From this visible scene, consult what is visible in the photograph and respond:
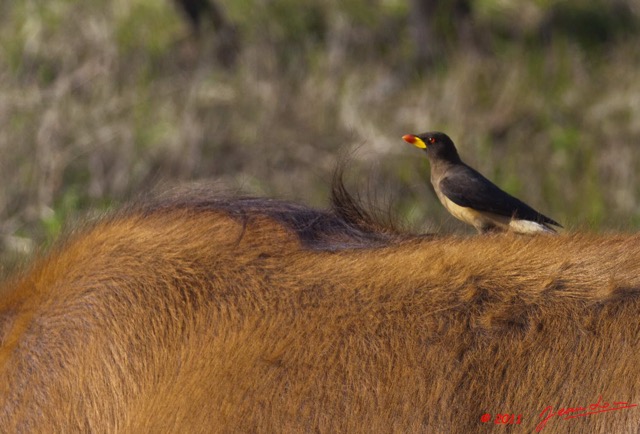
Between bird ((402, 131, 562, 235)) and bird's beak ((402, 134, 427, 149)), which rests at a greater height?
bird's beak ((402, 134, 427, 149))

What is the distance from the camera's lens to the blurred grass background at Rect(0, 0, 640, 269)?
21.7 feet

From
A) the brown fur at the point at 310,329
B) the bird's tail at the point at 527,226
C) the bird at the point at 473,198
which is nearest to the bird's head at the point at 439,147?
the bird at the point at 473,198

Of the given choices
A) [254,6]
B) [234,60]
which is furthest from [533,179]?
[254,6]

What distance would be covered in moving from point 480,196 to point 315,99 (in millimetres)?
5358

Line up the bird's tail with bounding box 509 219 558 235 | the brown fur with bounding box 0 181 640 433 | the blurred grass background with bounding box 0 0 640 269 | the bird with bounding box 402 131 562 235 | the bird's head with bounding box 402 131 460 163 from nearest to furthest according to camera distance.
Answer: the brown fur with bounding box 0 181 640 433, the bird's tail with bounding box 509 219 558 235, the bird with bounding box 402 131 562 235, the bird's head with bounding box 402 131 460 163, the blurred grass background with bounding box 0 0 640 269

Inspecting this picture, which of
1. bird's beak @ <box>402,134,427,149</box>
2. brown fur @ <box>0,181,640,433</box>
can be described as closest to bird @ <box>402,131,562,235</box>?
bird's beak @ <box>402,134,427,149</box>

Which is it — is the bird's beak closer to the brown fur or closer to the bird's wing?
the bird's wing

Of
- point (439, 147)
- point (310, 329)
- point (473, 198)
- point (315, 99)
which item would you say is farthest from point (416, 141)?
point (315, 99)

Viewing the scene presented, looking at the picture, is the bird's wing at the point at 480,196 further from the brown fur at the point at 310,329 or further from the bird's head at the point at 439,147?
the brown fur at the point at 310,329

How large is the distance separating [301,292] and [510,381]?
437 millimetres

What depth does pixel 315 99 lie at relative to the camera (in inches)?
310

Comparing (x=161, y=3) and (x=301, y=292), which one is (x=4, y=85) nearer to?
(x=161, y=3)

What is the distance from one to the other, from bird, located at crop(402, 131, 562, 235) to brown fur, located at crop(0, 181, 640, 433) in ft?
1.11

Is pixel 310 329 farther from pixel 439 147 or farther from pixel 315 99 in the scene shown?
pixel 315 99
